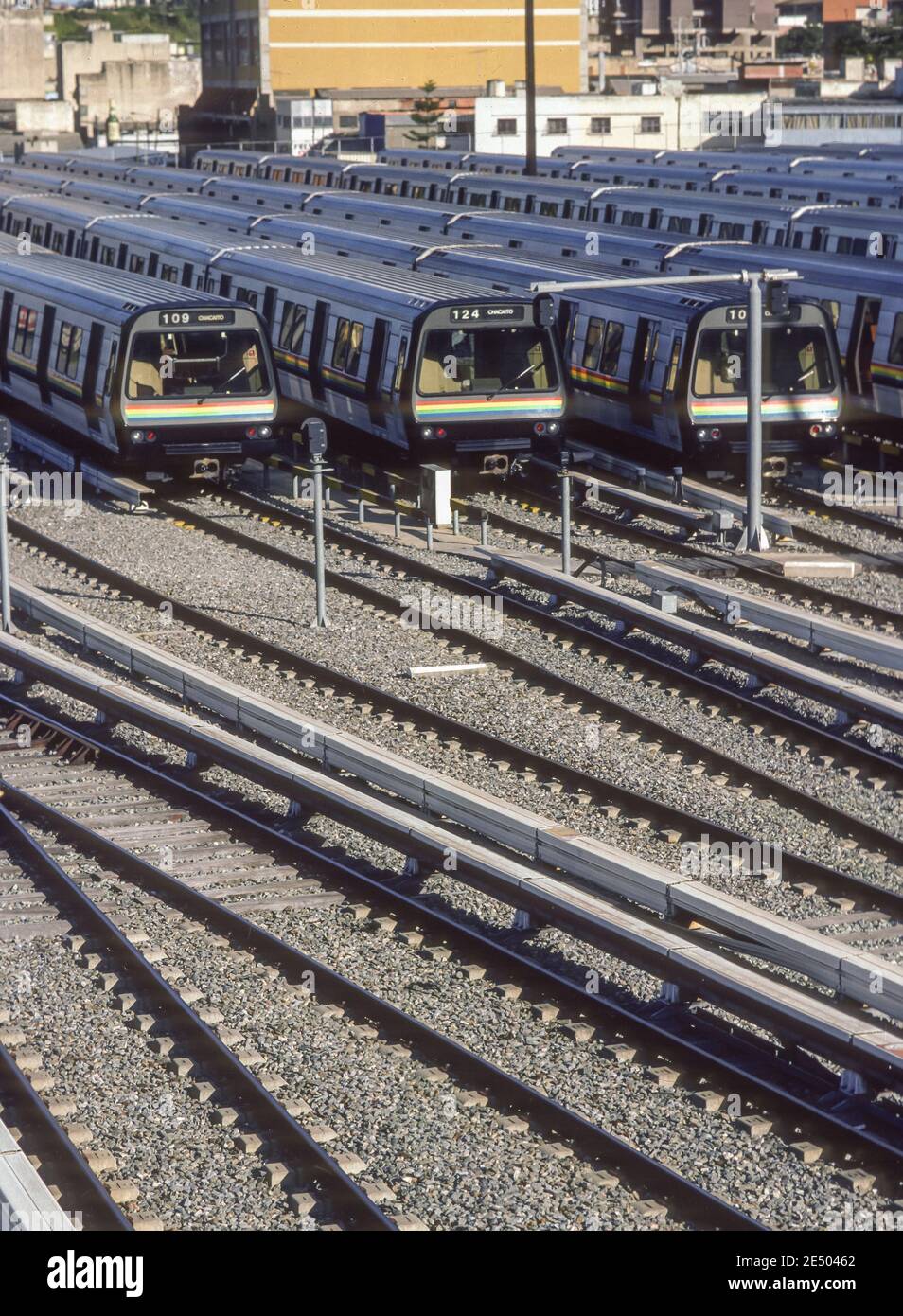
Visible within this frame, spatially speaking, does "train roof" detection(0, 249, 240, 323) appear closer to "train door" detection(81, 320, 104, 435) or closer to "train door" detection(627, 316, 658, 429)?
"train door" detection(81, 320, 104, 435)

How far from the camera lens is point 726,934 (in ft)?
34.1

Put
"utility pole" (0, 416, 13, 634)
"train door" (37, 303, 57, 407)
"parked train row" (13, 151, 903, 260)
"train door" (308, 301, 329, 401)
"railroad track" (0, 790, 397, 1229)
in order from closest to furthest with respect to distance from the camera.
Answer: "railroad track" (0, 790, 397, 1229) → "utility pole" (0, 416, 13, 634) → "train door" (308, 301, 329, 401) → "train door" (37, 303, 57, 407) → "parked train row" (13, 151, 903, 260)

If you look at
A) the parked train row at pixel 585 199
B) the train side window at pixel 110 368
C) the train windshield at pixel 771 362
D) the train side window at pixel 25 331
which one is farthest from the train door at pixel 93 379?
the parked train row at pixel 585 199

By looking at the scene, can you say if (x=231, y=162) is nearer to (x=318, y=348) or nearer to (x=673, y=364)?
(x=318, y=348)

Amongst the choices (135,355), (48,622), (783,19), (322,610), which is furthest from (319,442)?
(783,19)

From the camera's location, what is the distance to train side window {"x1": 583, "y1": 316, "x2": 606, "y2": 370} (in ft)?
81.3

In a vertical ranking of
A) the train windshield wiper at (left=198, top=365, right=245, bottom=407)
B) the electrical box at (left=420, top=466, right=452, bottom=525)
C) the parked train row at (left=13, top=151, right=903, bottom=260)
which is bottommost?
the electrical box at (left=420, top=466, right=452, bottom=525)

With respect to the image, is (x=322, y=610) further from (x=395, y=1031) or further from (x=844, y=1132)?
(x=844, y=1132)

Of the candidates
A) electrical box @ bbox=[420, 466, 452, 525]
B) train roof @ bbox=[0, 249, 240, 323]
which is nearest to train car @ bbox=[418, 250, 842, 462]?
electrical box @ bbox=[420, 466, 452, 525]

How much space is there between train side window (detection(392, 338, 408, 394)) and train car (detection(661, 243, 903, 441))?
205 inches

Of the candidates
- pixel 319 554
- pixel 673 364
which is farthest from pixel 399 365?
pixel 319 554

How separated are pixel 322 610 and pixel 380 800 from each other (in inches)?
219

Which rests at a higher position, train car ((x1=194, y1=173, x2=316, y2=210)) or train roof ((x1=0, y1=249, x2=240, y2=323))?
train car ((x1=194, y1=173, x2=316, y2=210))

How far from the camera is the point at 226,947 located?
10875mm
